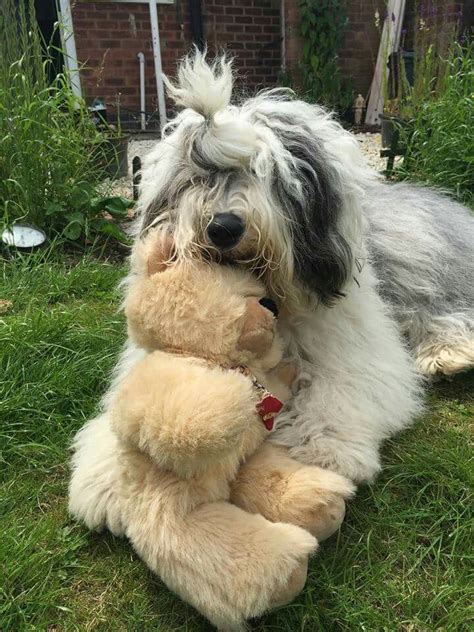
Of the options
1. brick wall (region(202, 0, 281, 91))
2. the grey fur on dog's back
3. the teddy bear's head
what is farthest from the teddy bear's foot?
brick wall (region(202, 0, 281, 91))

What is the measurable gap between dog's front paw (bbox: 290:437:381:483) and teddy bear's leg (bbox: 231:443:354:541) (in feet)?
0.20

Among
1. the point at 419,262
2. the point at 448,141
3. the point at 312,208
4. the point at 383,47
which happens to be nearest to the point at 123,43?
the point at 383,47

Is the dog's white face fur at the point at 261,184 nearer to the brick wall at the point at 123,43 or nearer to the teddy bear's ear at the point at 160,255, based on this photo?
the teddy bear's ear at the point at 160,255

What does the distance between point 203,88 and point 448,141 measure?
9.80 ft

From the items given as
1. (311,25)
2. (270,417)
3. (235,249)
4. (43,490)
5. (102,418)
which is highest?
(311,25)

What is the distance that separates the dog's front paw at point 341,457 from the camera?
1.54 m

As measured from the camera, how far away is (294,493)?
1.39 meters

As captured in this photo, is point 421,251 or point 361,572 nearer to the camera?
point 361,572

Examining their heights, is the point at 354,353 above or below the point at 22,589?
above

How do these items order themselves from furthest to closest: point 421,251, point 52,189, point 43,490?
point 52,189
point 421,251
point 43,490

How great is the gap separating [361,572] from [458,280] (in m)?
1.48

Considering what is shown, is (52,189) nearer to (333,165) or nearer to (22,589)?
(333,165)

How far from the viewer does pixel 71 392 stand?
2.15 m

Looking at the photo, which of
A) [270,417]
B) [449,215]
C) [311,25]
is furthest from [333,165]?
[311,25]
